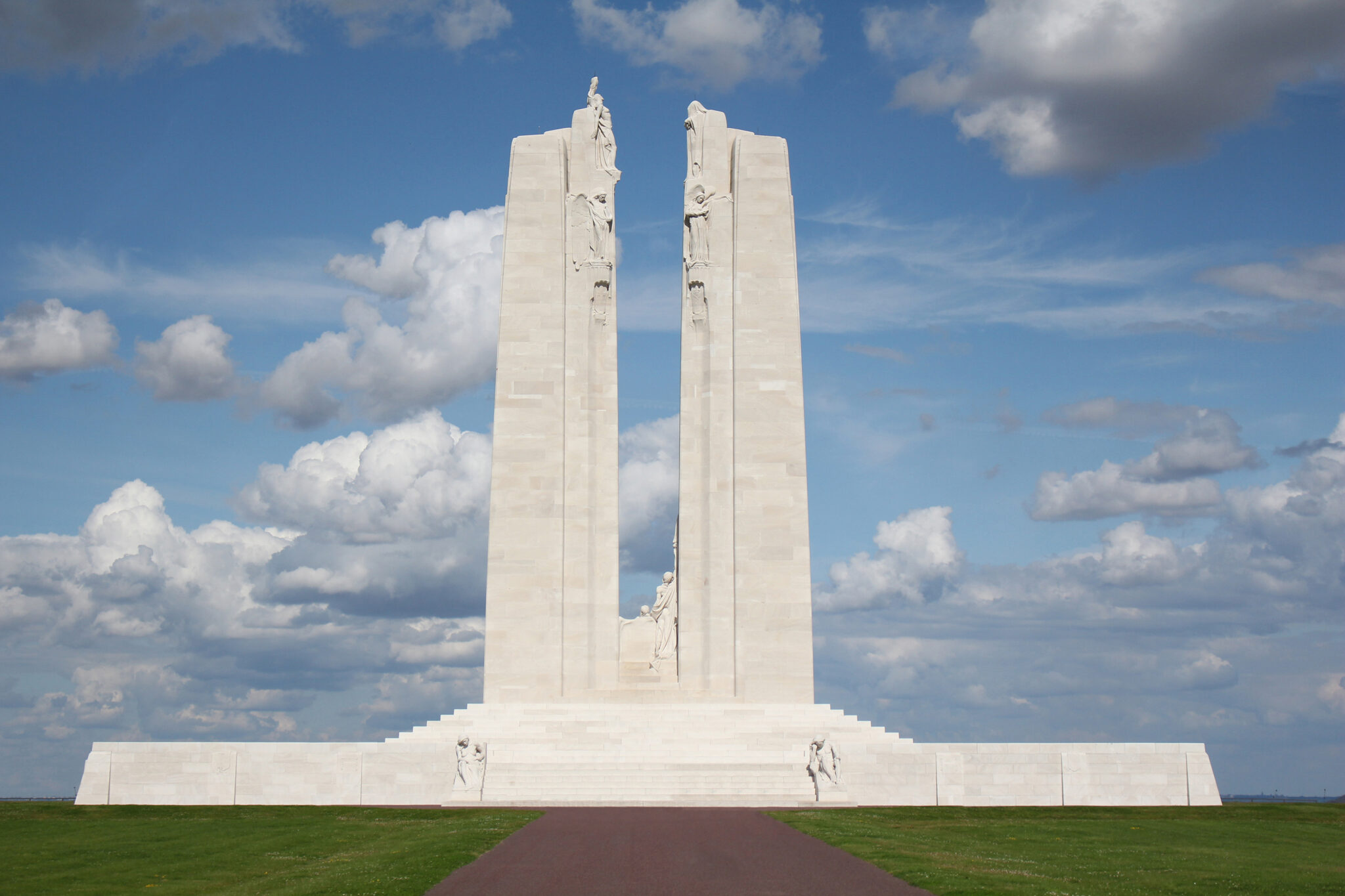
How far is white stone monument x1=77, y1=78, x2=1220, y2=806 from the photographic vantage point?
3194 cm

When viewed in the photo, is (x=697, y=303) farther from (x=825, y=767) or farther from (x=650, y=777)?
(x=825, y=767)

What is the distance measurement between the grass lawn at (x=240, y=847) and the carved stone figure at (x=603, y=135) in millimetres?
21269

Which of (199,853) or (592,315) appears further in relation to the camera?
(592,315)

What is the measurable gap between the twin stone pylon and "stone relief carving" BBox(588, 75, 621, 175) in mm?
58

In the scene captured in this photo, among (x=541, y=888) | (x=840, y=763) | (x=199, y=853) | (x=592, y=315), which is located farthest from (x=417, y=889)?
(x=592, y=315)

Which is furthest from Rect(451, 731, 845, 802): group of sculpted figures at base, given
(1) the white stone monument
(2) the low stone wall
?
(1) the white stone monument

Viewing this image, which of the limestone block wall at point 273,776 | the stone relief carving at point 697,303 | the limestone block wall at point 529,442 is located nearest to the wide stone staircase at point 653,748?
the limestone block wall at point 273,776

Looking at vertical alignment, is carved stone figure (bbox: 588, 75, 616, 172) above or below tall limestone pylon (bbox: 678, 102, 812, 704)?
above

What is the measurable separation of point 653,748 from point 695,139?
19.0 meters

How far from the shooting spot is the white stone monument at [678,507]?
31.9 meters

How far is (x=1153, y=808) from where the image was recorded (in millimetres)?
28391

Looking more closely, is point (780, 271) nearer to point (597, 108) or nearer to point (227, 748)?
point (597, 108)

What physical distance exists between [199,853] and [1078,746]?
1957cm

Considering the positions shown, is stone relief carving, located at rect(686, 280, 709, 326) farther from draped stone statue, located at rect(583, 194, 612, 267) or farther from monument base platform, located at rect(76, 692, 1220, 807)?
monument base platform, located at rect(76, 692, 1220, 807)
